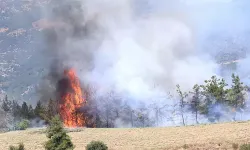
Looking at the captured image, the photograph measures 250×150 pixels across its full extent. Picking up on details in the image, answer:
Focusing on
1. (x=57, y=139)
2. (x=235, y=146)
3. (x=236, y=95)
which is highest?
(x=236, y=95)

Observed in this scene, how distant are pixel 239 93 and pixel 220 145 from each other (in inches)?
3051

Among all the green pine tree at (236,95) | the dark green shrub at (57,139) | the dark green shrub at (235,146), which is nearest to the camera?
the dark green shrub at (235,146)

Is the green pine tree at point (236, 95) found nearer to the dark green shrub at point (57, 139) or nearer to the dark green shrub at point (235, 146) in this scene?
the dark green shrub at point (235, 146)

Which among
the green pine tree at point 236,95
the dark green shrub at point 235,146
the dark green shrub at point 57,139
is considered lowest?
the dark green shrub at point 235,146

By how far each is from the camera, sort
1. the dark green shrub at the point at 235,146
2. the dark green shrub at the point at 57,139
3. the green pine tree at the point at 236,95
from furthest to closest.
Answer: the green pine tree at the point at 236,95
the dark green shrub at the point at 57,139
the dark green shrub at the point at 235,146

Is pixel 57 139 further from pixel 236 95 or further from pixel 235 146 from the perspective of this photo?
pixel 236 95

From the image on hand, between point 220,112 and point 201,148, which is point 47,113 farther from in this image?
point 201,148

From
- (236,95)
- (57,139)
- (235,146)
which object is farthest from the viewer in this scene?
(236,95)

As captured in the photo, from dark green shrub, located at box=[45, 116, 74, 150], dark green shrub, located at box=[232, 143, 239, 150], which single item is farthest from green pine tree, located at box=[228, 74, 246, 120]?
dark green shrub, located at box=[45, 116, 74, 150]

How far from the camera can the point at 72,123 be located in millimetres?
182250

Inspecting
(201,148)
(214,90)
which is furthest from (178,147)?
(214,90)

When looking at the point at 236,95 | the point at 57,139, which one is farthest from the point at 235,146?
the point at 236,95

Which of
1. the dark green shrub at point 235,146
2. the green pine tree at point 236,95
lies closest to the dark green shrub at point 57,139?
the dark green shrub at point 235,146

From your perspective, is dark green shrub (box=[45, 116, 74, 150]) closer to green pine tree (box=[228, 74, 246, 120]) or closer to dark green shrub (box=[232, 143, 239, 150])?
dark green shrub (box=[232, 143, 239, 150])
